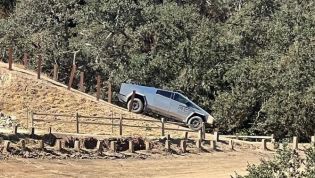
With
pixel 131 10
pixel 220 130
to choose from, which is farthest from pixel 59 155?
pixel 131 10

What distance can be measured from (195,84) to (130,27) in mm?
7553

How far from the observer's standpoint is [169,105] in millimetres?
31250

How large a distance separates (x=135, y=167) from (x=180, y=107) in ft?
29.4

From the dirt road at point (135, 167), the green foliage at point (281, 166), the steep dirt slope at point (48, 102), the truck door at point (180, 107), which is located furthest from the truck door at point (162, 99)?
the green foliage at point (281, 166)

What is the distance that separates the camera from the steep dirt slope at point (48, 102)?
27.8 meters

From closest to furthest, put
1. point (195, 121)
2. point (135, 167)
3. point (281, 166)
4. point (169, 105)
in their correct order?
1. point (281, 166)
2. point (135, 167)
3. point (195, 121)
4. point (169, 105)

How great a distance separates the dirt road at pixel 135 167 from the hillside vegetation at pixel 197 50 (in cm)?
911

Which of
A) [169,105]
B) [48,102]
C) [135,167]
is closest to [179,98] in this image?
[169,105]

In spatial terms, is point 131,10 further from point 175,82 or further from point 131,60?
point 175,82

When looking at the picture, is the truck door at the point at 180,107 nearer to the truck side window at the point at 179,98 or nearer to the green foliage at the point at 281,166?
the truck side window at the point at 179,98

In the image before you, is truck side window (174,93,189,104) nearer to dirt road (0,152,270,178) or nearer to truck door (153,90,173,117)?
truck door (153,90,173,117)

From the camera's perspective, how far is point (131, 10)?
42219 millimetres

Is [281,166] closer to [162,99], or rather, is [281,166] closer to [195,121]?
[195,121]

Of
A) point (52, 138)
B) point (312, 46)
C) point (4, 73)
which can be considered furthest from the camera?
point (312, 46)
